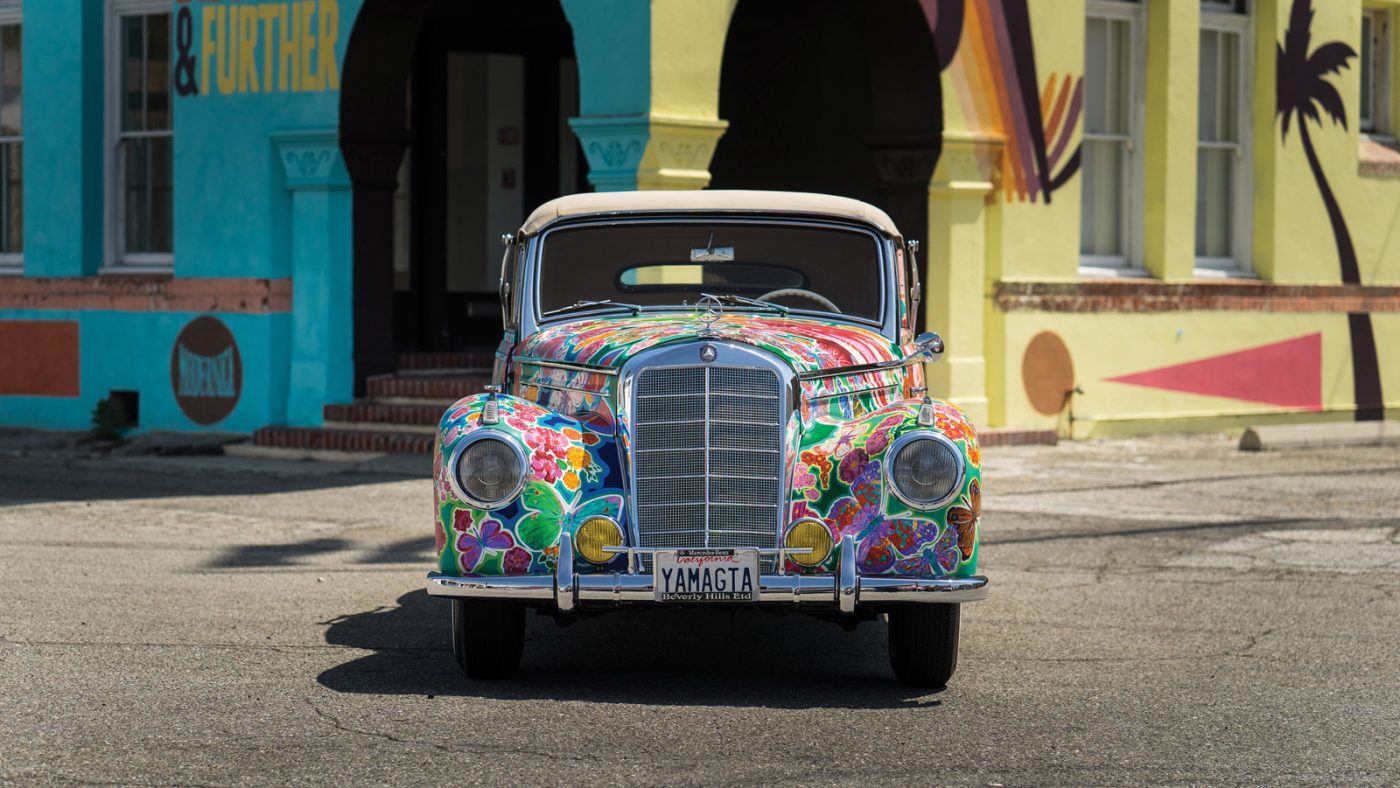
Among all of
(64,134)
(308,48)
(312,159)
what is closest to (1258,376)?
(312,159)

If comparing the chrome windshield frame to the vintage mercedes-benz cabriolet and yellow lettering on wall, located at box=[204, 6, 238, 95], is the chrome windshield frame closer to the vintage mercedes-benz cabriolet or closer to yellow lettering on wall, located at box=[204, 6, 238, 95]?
the vintage mercedes-benz cabriolet

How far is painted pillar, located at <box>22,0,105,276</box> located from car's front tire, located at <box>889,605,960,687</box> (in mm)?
11623

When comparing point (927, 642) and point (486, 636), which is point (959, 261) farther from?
point (486, 636)

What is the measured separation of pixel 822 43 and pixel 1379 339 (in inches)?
233

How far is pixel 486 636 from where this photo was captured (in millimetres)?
6566

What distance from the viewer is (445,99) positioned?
56.1 ft

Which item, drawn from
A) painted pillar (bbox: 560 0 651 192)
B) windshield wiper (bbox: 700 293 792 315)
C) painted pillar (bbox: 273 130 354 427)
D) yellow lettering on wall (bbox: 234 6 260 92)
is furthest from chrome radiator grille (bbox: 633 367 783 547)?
yellow lettering on wall (bbox: 234 6 260 92)

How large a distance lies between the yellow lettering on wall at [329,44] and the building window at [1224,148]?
25.2 feet

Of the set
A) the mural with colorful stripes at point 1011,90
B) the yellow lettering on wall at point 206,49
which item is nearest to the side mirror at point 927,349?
the mural with colorful stripes at point 1011,90

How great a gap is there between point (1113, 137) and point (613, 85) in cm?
531

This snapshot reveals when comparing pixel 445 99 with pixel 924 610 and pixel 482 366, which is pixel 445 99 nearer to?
pixel 482 366

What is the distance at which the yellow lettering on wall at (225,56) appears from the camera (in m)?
15.5

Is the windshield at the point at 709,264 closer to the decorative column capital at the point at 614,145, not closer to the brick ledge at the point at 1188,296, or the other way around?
the decorative column capital at the point at 614,145

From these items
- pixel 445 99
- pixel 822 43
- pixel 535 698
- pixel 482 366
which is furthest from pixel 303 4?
pixel 535 698
